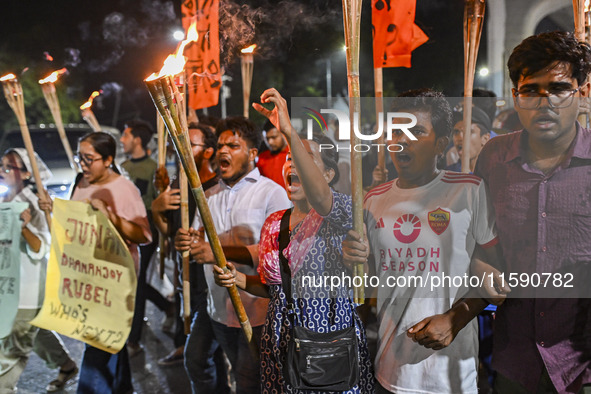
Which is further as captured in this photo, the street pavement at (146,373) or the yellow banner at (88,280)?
the street pavement at (146,373)

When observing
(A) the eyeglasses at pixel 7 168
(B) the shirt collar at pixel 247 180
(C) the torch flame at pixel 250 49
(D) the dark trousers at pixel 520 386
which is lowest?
(D) the dark trousers at pixel 520 386

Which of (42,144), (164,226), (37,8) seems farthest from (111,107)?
(164,226)

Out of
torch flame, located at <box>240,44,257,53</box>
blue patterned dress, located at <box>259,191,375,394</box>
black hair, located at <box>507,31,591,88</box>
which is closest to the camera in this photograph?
black hair, located at <box>507,31,591,88</box>

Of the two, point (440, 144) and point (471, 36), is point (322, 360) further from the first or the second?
point (471, 36)

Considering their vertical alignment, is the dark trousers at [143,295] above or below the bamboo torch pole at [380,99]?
below

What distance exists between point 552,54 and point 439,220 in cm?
79

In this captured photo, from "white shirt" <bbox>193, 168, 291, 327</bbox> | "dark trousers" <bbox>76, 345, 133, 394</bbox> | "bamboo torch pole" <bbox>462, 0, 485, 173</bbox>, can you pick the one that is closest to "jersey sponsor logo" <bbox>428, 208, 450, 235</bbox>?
"bamboo torch pole" <bbox>462, 0, 485, 173</bbox>

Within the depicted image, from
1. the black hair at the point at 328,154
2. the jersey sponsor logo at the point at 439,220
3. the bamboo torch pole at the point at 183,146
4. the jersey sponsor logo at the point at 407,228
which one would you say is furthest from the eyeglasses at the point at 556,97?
the bamboo torch pole at the point at 183,146

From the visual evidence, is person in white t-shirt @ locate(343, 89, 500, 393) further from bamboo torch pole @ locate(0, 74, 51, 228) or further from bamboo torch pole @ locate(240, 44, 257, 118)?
bamboo torch pole @ locate(0, 74, 51, 228)

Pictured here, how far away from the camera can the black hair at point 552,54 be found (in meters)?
2.29

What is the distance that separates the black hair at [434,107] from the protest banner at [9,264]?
2673 mm

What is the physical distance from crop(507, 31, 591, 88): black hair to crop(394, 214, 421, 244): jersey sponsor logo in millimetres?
729

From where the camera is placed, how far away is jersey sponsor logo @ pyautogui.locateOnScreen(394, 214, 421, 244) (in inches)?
97.3

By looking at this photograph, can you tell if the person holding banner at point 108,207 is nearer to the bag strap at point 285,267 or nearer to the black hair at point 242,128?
the black hair at point 242,128
